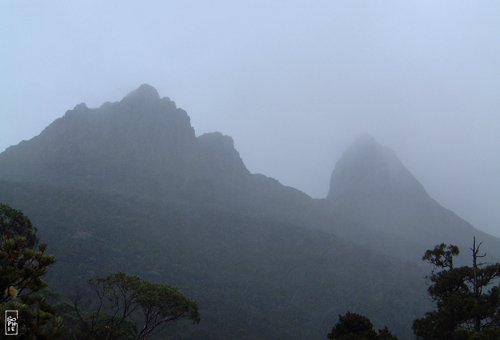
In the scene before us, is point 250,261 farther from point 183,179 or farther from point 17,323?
point 17,323

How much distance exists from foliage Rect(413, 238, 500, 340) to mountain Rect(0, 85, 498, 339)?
62857mm

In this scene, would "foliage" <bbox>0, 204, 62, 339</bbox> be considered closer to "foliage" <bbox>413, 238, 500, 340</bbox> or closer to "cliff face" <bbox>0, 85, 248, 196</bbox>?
"foliage" <bbox>413, 238, 500, 340</bbox>

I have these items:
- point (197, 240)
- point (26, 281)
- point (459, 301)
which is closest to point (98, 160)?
point (197, 240)

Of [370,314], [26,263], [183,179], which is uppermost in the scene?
[183,179]

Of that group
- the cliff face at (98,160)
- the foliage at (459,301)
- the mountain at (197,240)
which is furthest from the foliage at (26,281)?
the cliff face at (98,160)

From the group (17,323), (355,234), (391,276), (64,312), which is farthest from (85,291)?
(355,234)

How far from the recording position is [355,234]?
643ft

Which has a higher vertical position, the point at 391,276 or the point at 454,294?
the point at 454,294

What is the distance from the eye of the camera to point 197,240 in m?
136

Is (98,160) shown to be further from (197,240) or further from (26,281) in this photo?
(26,281)

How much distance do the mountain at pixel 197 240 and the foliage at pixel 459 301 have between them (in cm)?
6286

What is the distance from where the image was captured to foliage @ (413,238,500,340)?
23.9m

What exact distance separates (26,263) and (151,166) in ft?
565

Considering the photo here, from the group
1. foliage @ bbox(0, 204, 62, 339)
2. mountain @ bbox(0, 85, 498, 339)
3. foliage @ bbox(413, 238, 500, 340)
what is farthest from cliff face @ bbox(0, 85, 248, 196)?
foliage @ bbox(0, 204, 62, 339)
